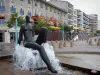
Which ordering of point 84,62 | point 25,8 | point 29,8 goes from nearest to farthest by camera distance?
1. point 84,62
2. point 25,8
3. point 29,8

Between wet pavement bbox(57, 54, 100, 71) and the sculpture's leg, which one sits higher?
the sculpture's leg

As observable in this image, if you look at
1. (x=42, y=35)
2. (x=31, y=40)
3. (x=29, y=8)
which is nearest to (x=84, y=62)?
(x=31, y=40)

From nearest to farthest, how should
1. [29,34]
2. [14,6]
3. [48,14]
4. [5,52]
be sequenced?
[29,34], [5,52], [14,6], [48,14]

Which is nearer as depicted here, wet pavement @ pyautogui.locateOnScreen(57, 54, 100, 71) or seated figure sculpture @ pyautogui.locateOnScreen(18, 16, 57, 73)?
seated figure sculpture @ pyautogui.locateOnScreen(18, 16, 57, 73)

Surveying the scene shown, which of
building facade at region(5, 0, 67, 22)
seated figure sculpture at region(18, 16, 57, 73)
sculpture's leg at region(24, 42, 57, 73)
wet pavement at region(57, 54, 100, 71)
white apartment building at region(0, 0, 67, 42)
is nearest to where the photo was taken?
sculpture's leg at region(24, 42, 57, 73)

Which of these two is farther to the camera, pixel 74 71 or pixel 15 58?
pixel 15 58

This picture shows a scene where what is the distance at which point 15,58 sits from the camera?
31.8ft

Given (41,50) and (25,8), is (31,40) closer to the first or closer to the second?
(41,50)

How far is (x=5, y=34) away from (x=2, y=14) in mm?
3841

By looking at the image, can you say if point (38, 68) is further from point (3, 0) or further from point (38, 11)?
point (38, 11)

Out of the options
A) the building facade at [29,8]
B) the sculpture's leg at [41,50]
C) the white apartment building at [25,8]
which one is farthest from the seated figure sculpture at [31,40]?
the building facade at [29,8]

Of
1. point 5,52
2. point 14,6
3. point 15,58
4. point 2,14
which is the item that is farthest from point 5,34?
point 15,58

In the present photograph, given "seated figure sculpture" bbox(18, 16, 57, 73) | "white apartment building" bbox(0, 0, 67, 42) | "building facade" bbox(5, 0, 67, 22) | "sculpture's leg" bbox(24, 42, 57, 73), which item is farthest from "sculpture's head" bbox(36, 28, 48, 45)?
"building facade" bbox(5, 0, 67, 22)

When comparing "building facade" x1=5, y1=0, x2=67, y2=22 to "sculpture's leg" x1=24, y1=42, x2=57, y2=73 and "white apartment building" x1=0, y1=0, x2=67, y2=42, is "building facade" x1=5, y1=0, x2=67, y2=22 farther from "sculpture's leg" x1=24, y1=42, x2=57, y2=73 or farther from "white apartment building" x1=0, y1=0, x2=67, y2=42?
"sculpture's leg" x1=24, y1=42, x2=57, y2=73
